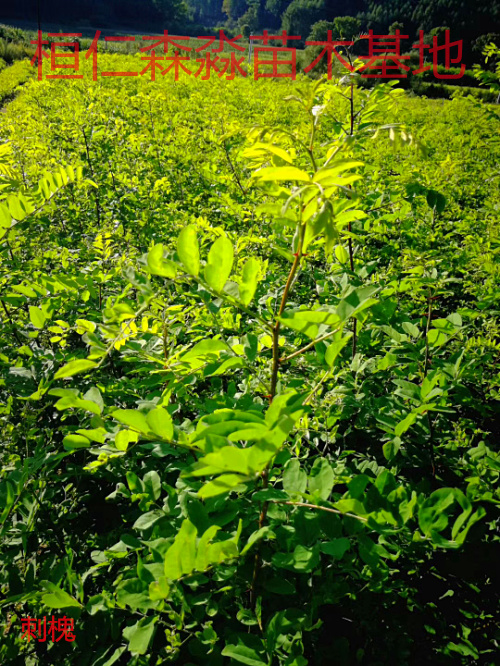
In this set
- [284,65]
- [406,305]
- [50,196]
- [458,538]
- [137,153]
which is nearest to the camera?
[458,538]

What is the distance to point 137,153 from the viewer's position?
15.2 feet

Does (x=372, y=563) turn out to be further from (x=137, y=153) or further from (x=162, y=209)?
(x=137, y=153)

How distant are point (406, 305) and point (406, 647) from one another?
1663 millimetres

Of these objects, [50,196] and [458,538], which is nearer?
[458,538]

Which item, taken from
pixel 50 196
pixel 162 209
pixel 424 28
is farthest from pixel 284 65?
pixel 424 28

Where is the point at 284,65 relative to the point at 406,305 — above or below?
above

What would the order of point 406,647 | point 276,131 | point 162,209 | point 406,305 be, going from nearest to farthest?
point 276,131 → point 406,647 → point 406,305 → point 162,209

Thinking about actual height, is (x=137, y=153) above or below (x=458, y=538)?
above

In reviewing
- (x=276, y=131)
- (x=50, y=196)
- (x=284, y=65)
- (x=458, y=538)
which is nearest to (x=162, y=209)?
(x=50, y=196)

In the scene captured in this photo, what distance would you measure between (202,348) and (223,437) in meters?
0.24

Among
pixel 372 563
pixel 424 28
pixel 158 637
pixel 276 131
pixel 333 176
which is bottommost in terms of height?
pixel 158 637

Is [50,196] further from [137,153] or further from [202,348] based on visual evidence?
[137,153]

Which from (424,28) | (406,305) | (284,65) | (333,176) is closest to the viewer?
(333,176)

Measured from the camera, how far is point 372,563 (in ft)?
3.11
